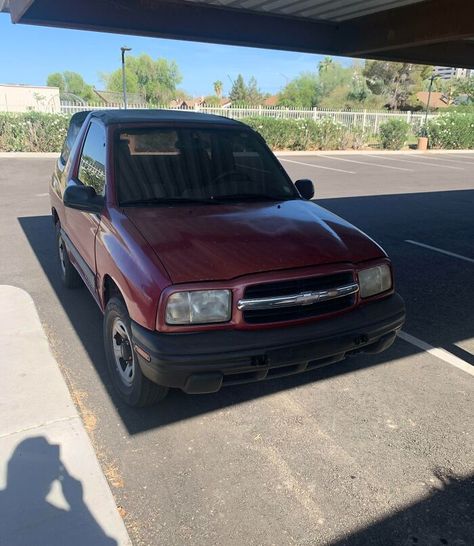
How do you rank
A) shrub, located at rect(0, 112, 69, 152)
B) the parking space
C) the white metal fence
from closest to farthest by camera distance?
the parking space, shrub, located at rect(0, 112, 69, 152), the white metal fence

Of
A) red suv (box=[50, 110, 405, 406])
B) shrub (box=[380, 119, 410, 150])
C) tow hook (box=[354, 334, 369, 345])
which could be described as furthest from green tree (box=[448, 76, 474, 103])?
tow hook (box=[354, 334, 369, 345])

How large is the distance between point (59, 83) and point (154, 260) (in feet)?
398

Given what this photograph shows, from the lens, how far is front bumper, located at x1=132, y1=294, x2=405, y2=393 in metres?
2.59

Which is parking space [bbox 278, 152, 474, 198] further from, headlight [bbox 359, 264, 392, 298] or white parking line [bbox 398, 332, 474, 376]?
headlight [bbox 359, 264, 392, 298]

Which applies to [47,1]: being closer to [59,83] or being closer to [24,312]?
[24,312]

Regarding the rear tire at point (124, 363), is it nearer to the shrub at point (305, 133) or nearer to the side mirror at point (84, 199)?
the side mirror at point (84, 199)

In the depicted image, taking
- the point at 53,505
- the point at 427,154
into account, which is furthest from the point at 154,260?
the point at 427,154

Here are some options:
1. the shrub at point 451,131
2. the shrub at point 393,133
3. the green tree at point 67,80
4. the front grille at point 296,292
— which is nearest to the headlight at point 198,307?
the front grille at point 296,292

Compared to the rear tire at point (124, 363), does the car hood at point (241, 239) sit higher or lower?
higher

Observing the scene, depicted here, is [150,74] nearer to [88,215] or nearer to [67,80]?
[67,80]

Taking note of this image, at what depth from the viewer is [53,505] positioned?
2.38 metres

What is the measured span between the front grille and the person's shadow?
1.25m

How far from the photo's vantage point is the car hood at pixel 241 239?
277 cm

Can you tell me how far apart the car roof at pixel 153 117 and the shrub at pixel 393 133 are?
23.8 metres
